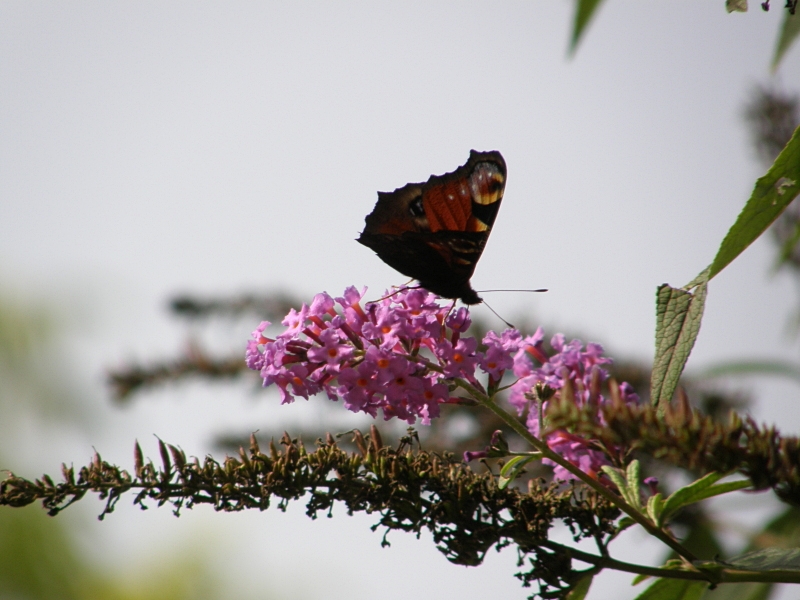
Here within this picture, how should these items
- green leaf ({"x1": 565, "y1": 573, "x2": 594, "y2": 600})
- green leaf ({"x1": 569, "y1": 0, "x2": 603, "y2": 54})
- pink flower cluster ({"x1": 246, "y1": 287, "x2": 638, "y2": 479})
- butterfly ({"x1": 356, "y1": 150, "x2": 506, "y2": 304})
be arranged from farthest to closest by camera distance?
butterfly ({"x1": 356, "y1": 150, "x2": 506, "y2": 304}), green leaf ({"x1": 569, "y1": 0, "x2": 603, "y2": 54}), pink flower cluster ({"x1": 246, "y1": 287, "x2": 638, "y2": 479}), green leaf ({"x1": 565, "y1": 573, "x2": 594, "y2": 600})

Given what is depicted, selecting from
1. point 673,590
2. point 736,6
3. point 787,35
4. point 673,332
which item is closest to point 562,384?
point 673,332

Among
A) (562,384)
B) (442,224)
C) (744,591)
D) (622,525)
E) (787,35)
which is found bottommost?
(744,591)

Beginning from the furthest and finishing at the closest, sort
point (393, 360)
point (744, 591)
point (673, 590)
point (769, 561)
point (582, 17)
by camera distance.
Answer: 1. point (744, 591)
2. point (582, 17)
3. point (393, 360)
4. point (673, 590)
5. point (769, 561)

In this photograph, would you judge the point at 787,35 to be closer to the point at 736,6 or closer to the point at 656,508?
the point at 736,6

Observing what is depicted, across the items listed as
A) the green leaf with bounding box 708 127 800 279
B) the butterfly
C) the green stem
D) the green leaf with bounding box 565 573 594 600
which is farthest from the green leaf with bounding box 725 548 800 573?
the butterfly

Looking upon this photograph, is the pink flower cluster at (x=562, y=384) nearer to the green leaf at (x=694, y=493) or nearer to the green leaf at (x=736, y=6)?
the green leaf at (x=694, y=493)

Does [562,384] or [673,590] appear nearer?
[673,590]

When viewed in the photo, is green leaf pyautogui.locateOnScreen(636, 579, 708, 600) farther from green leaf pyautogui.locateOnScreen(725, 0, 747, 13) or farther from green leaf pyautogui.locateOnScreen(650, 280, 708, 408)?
green leaf pyautogui.locateOnScreen(725, 0, 747, 13)
